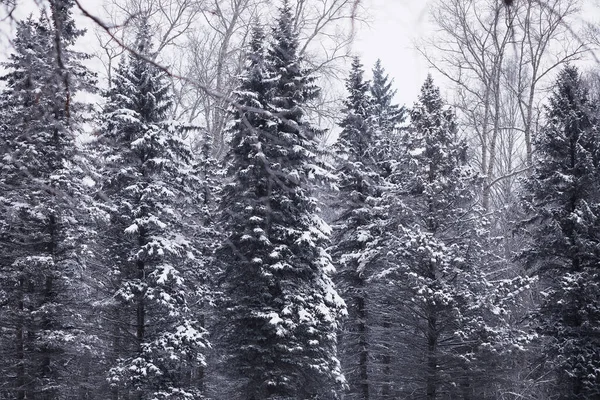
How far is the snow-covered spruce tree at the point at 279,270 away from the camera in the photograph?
14.2m

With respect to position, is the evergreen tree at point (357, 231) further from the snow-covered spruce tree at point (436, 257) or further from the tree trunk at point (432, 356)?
the tree trunk at point (432, 356)

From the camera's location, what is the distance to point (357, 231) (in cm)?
1920

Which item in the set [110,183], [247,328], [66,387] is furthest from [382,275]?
[66,387]

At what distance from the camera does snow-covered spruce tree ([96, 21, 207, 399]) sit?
574 inches

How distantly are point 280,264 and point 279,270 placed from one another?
1.86 ft

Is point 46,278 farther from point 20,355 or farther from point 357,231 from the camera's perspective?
point 357,231

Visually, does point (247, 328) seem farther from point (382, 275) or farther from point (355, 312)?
point (355, 312)

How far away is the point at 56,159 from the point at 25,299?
410cm

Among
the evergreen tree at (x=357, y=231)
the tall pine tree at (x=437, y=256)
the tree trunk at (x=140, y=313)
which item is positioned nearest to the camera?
the tall pine tree at (x=437, y=256)

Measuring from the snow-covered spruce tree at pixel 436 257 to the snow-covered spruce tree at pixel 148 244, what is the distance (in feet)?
20.2

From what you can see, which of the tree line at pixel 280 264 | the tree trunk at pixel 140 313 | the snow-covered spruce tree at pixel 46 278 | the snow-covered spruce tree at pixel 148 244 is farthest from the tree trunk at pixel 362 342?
the snow-covered spruce tree at pixel 46 278

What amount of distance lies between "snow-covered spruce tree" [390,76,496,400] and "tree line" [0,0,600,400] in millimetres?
59

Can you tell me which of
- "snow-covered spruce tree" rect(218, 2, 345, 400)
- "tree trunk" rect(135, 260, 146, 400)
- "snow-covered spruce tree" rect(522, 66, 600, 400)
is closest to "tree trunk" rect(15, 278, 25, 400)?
"tree trunk" rect(135, 260, 146, 400)

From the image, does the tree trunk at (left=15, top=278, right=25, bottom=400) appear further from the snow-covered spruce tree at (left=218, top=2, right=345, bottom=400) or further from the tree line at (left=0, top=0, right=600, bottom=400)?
the snow-covered spruce tree at (left=218, top=2, right=345, bottom=400)
